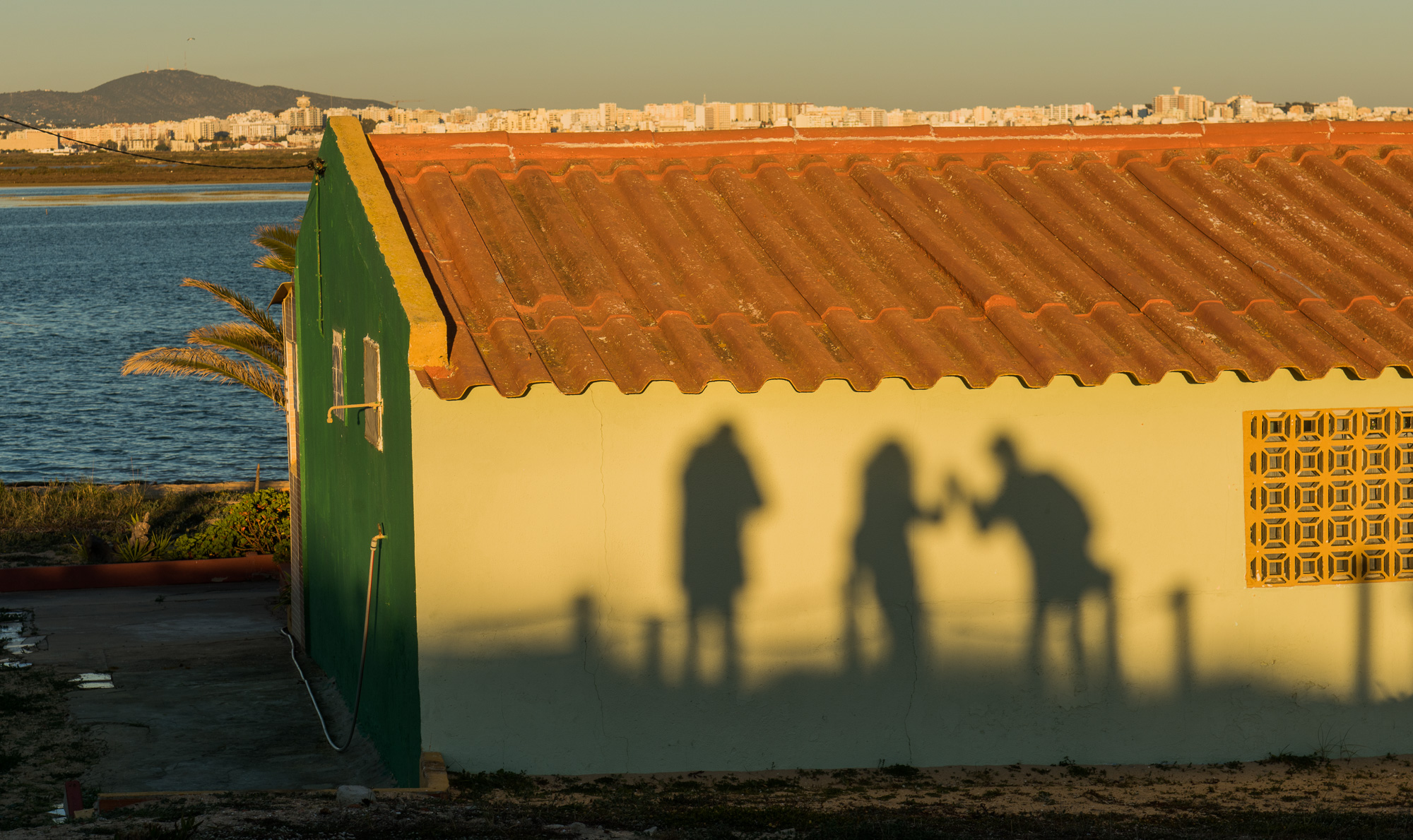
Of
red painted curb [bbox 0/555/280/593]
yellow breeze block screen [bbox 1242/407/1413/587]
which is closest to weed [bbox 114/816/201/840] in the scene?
yellow breeze block screen [bbox 1242/407/1413/587]

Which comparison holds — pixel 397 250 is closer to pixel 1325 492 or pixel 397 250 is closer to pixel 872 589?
pixel 872 589

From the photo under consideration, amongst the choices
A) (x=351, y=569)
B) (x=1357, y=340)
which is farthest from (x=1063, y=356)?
(x=351, y=569)

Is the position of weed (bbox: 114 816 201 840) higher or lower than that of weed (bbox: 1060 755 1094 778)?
higher

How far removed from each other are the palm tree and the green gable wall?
5.89 meters

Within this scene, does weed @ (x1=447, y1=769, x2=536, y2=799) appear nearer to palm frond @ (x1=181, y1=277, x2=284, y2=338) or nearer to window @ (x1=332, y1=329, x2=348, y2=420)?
window @ (x1=332, y1=329, x2=348, y2=420)

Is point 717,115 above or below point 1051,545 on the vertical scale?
above

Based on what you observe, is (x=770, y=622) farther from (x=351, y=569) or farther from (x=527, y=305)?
(x=351, y=569)

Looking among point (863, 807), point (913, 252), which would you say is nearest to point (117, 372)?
point (913, 252)

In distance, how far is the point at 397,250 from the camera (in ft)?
24.8

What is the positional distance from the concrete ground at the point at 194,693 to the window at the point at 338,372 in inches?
92.7

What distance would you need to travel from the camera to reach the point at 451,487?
730 cm

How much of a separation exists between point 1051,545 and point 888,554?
3.13 ft

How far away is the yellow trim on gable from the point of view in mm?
6801

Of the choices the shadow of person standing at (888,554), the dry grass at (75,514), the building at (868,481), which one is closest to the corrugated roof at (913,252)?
the building at (868,481)
